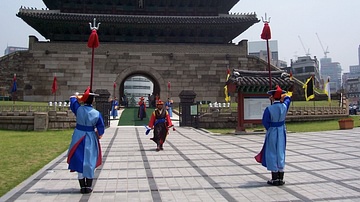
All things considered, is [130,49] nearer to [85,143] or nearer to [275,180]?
[85,143]

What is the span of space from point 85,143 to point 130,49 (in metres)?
24.4

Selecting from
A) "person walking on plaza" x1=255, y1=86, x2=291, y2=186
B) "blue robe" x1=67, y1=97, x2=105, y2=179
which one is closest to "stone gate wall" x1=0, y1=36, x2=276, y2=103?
"person walking on plaza" x1=255, y1=86, x2=291, y2=186

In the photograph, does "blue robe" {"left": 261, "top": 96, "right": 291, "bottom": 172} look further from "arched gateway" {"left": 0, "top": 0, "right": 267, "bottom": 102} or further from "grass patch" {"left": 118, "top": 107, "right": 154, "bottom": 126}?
"arched gateway" {"left": 0, "top": 0, "right": 267, "bottom": 102}

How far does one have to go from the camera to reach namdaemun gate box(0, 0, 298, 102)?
28.2m

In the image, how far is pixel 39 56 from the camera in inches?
1120

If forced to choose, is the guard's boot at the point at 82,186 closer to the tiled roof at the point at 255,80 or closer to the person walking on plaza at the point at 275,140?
the person walking on plaza at the point at 275,140

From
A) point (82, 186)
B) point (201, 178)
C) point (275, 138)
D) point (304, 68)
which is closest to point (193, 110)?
point (201, 178)

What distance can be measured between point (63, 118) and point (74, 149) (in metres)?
14.1

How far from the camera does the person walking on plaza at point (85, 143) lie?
5.94 m

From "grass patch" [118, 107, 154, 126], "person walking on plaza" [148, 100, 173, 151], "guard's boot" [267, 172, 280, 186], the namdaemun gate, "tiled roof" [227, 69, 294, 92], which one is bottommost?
"guard's boot" [267, 172, 280, 186]

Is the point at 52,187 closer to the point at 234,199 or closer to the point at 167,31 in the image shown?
the point at 234,199

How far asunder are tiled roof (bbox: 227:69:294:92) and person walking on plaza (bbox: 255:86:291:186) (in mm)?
9537

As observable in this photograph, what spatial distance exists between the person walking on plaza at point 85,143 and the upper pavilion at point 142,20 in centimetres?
2410

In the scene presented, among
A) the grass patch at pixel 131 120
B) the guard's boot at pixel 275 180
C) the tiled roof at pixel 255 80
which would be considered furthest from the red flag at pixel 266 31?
the grass patch at pixel 131 120
